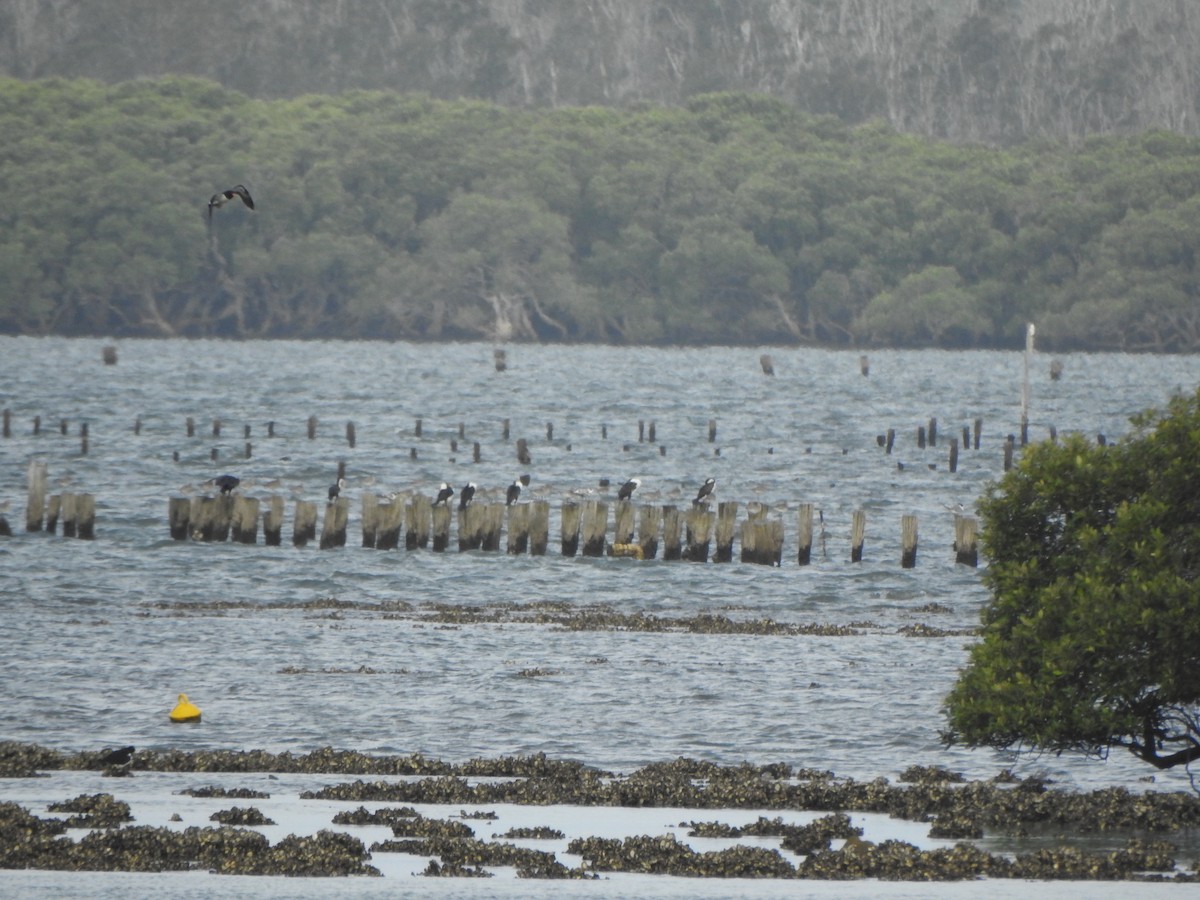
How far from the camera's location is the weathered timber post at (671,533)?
36.9 meters

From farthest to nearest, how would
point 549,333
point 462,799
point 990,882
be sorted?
1. point 549,333
2. point 462,799
3. point 990,882

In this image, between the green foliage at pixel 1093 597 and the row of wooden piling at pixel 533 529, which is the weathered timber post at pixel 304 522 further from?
the green foliage at pixel 1093 597

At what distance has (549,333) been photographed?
566 ft

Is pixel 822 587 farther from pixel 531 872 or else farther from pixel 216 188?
pixel 216 188

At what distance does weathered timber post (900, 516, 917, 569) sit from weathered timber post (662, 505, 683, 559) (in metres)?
3.83

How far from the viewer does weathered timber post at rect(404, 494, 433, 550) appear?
37281 mm

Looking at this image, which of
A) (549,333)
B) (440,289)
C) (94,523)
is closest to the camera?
(94,523)

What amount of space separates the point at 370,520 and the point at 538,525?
299cm

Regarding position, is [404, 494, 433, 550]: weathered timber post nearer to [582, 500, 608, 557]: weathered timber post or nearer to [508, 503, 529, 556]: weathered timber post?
[508, 503, 529, 556]: weathered timber post

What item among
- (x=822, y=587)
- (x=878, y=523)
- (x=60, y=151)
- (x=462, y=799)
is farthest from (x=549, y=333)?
(x=462, y=799)

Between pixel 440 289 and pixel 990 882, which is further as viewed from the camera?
pixel 440 289

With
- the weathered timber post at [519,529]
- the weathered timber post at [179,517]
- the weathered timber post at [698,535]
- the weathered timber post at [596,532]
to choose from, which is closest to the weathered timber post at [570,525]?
the weathered timber post at [596,532]

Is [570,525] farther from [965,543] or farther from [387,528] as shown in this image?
[965,543]

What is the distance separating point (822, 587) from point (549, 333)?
138m
